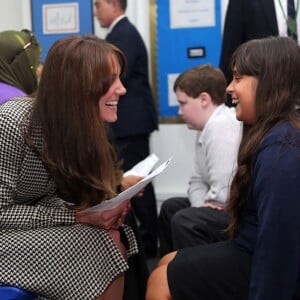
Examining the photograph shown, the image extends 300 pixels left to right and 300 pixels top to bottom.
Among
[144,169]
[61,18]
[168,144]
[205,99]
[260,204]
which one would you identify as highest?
[61,18]

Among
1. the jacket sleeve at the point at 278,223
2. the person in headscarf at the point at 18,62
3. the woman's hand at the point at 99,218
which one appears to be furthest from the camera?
the person in headscarf at the point at 18,62

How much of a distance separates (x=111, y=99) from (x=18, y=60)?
583mm

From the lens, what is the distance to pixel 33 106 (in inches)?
63.3

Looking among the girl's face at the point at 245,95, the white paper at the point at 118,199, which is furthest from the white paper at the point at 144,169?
the girl's face at the point at 245,95

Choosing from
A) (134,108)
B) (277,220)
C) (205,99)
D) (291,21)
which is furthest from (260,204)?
(134,108)

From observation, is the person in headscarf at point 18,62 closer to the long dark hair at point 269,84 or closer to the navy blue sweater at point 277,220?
the long dark hair at point 269,84

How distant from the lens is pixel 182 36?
138 inches

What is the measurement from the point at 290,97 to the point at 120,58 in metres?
0.55

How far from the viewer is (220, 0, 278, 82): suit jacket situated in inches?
112

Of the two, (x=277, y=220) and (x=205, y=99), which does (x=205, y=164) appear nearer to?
(x=205, y=99)

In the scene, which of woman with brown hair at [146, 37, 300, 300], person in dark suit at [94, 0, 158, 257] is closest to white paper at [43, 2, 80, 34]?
person in dark suit at [94, 0, 158, 257]

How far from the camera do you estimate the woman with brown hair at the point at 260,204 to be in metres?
1.35

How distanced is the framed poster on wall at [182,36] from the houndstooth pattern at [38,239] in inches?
78.7

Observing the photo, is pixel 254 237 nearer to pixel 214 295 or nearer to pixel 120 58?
pixel 214 295
